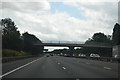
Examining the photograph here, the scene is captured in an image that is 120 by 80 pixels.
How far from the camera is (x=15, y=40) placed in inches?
4449

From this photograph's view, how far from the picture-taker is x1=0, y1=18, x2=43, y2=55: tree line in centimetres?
10843

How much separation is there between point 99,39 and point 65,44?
71.1 m

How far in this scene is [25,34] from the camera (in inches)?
6959

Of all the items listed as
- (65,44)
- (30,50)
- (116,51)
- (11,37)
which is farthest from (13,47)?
(116,51)

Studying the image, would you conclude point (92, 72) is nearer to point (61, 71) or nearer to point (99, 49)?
point (61, 71)

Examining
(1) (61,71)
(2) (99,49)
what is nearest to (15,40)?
(2) (99,49)

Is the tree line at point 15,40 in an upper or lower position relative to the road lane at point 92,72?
upper

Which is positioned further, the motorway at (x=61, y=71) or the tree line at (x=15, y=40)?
the tree line at (x=15, y=40)

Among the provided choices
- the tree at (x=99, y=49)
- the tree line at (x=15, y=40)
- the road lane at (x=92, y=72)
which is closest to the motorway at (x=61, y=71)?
the road lane at (x=92, y=72)

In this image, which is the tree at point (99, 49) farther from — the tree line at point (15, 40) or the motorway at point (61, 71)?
the motorway at point (61, 71)

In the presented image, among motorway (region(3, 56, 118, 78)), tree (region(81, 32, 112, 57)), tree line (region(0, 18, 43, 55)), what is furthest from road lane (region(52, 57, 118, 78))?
tree (region(81, 32, 112, 57))

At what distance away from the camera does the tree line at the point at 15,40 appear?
108425 mm

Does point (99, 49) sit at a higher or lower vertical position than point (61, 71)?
higher

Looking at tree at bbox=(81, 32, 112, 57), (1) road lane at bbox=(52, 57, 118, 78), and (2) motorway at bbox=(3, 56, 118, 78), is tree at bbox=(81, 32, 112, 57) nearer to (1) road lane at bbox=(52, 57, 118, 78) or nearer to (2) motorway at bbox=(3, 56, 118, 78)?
A: (2) motorway at bbox=(3, 56, 118, 78)
